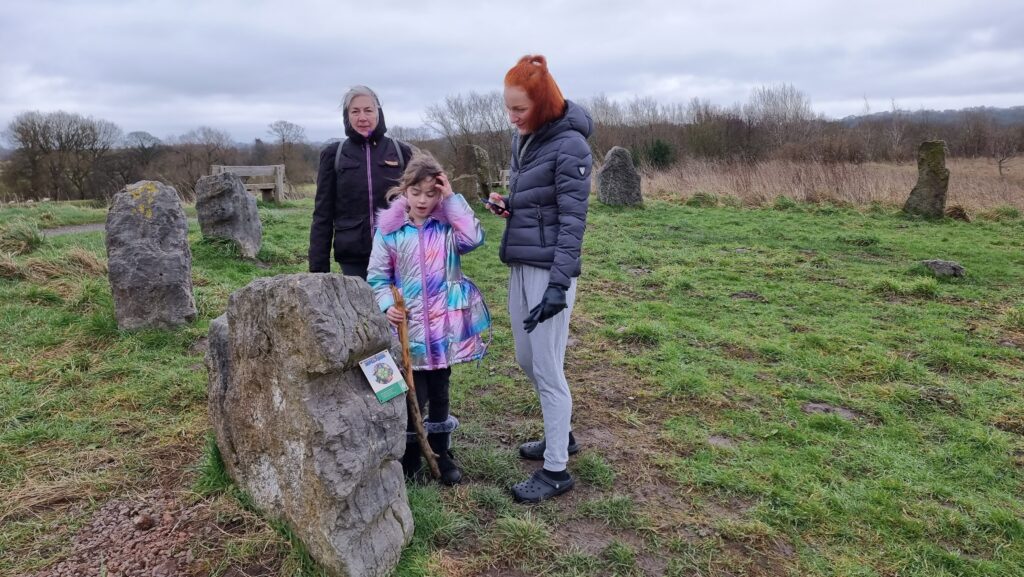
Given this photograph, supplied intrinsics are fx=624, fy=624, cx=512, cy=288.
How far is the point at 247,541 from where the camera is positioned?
265 cm

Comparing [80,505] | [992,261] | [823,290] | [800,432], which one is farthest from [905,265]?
[80,505]

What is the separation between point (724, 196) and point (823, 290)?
8.30 m

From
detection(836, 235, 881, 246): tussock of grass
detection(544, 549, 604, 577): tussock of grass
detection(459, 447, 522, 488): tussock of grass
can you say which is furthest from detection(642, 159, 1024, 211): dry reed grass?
detection(544, 549, 604, 577): tussock of grass

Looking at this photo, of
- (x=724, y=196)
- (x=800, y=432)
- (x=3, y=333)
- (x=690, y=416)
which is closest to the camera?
(x=800, y=432)

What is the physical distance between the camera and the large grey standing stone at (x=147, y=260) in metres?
5.31

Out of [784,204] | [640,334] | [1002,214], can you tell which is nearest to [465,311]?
[640,334]

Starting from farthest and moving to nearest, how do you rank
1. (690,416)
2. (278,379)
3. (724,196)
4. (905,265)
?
(724,196)
(905,265)
(690,416)
(278,379)

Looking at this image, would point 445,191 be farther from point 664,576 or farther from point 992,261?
point 992,261

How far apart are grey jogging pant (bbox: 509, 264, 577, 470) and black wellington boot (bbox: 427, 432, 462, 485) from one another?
0.48 meters

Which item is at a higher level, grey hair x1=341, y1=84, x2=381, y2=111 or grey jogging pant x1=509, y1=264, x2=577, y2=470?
grey hair x1=341, y1=84, x2=381, y2=111

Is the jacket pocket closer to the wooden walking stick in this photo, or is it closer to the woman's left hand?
the wooden walking stick

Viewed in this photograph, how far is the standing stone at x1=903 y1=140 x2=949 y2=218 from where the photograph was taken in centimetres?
1180

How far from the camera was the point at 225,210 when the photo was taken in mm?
8031

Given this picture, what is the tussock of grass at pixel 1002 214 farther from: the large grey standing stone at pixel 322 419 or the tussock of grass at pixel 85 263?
the tussock of grass at pixel 85 263
